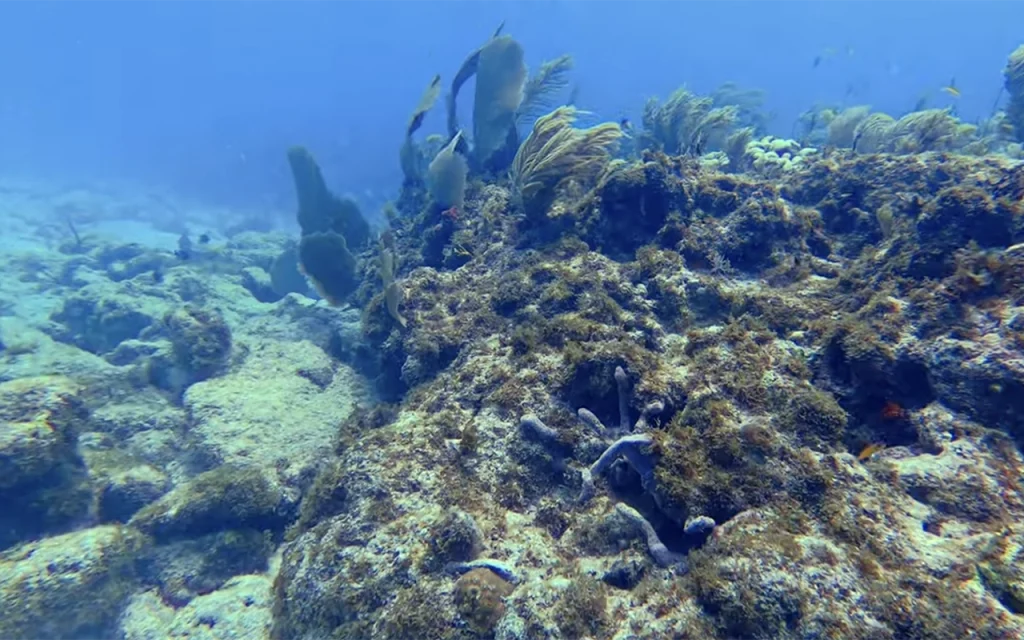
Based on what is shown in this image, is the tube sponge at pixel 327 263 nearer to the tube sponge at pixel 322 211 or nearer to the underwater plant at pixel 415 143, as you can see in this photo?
the tube sponge at pixel 322 211

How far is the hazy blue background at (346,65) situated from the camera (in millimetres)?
56281

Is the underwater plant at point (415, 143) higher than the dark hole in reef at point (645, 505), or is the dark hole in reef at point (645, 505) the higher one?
the underwater plant at point (415, 143)

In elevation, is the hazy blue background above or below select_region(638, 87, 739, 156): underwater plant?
above

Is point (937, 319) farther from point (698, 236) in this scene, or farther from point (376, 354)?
point (376, 354)

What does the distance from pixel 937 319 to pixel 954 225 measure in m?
1.34

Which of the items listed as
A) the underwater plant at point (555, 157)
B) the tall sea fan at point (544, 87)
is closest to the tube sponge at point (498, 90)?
the tall sea fan at point (544, 87)

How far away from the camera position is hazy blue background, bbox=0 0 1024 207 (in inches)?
2216

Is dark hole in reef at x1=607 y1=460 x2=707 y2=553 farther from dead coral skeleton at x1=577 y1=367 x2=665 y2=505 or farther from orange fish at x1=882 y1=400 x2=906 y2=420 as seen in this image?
orange fish at x1=882 y1=400 x2=906 y2=420

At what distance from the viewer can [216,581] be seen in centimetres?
576

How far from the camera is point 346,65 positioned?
397 ft

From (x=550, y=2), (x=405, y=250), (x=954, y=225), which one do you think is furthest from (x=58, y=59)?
(x=954, y=225)

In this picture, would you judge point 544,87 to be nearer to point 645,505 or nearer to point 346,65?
point 645,505

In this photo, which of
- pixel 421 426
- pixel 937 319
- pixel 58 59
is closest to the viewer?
pixel 937 319

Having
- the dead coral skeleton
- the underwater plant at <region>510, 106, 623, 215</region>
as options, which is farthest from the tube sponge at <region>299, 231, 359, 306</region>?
the dead coral skeleton
